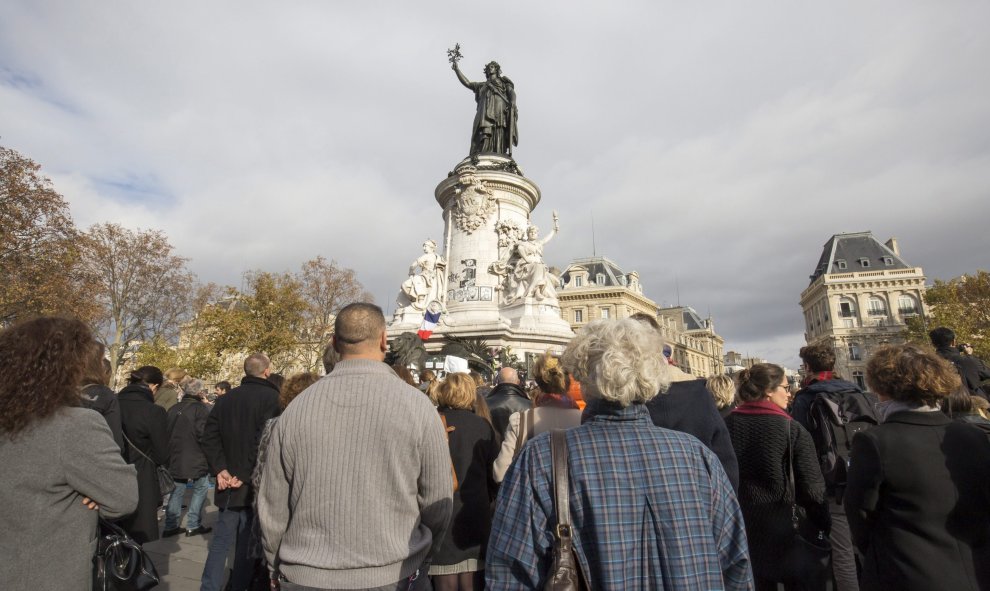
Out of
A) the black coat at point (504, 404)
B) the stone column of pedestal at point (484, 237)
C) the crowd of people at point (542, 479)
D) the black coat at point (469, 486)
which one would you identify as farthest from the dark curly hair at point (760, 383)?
the stone column of pedestal at point (484, 237)

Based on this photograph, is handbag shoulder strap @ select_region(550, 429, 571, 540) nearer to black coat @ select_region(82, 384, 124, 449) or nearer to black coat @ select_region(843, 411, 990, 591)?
black coat @ select_region(843, 411, 990, 591)

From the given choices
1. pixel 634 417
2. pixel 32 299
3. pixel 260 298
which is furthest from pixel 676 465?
pixel 260 298

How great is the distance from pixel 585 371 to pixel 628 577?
674mm

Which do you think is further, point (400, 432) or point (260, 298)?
point (260, 298)

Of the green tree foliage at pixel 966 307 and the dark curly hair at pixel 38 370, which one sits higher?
the green tree foliage at pixel 966 307

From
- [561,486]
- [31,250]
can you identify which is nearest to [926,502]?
[561,486]

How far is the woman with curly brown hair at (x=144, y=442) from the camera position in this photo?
2.80m

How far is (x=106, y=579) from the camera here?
2258 millimetres

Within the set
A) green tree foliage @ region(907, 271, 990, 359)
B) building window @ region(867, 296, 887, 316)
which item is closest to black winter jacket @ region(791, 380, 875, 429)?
green tree foliage @ region(907, 271, 990, 359)

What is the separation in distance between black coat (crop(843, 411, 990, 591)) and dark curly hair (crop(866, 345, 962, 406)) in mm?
115

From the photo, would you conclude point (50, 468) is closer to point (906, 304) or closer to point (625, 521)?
point (625, 521)

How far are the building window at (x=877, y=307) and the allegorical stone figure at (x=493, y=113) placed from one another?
50.0 m

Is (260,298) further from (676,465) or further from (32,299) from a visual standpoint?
(676,465)

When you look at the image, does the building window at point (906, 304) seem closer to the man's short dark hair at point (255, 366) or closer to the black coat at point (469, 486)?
the black coat at point (469, 486)
